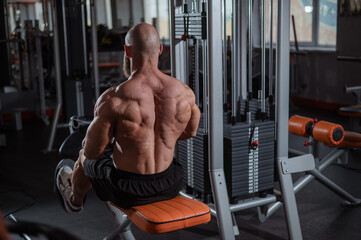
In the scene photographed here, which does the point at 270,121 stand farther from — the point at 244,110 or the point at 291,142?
the point at 291,142

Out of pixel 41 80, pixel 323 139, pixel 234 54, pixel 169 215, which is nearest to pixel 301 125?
pixel 323 139

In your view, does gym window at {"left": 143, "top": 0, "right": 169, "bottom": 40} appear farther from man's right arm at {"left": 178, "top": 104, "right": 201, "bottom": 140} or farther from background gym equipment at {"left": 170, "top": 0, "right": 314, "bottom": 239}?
man's right arm at {"left": 178, "top": 104, "right": 201, "bottom": 140}

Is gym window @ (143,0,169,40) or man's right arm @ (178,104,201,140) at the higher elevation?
gym window @ (143,0,169,40)

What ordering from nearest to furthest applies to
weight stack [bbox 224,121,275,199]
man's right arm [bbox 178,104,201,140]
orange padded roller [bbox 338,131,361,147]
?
1. man's right arm [bbox 178,104,201,140]
2. weight stack [bbox 224,121,275,199]
3. orange padded roller [bbox 338,131,361,147]

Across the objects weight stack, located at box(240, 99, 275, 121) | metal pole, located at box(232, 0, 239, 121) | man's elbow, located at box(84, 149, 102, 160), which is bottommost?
man's elbow, located at box(84, 149, 102, 160)

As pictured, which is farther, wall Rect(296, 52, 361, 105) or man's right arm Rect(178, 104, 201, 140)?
wall Rect(296, 52, 361, 105)

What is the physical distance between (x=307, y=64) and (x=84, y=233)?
5469mm

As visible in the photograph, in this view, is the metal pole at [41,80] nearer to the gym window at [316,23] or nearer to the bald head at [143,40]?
the gym window at [316,23]

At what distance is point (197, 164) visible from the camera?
8.98ft

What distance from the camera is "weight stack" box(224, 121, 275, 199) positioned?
8.68 ft

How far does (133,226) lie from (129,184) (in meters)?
1.06

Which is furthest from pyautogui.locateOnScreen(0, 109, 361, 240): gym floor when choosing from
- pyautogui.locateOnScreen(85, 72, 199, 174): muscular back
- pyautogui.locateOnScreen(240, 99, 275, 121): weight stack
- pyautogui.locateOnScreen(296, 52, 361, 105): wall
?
pyautogui.locateOnScreen(296, 52, 361, 105): wall

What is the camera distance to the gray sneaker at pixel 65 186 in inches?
100

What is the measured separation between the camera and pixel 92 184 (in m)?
2.34
